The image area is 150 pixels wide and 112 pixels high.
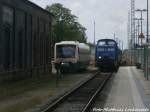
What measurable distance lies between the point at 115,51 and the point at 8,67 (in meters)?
21.8

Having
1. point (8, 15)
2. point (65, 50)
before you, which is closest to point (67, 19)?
point (65, 50)

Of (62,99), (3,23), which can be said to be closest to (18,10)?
(3,23)

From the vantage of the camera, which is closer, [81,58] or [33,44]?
[33,44]

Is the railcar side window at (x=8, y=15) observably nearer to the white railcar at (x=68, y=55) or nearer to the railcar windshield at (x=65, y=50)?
the white railcar at (x=68, y=55)

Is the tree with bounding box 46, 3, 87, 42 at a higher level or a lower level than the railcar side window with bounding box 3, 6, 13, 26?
higher

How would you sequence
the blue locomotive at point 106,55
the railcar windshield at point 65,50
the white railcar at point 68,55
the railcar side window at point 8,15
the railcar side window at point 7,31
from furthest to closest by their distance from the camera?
the blue locomotive at point 106,55, the railcar windshield at point 65,50, the white railcar at point 68,55, the railcar side window at point 7,31, the railcar side window at point 8,15

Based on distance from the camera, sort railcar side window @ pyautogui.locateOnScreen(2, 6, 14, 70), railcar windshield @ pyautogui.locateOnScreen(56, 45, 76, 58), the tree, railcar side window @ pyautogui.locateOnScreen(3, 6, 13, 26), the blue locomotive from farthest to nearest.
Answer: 1. the tree
2. the blue locomotive
3. railcar windshield @ pyautogui.locateOnScreen(56, 45, 76, 58)
4. railcar side window @ pyautogui.locateOnScreen(2, 6, 14, 70)
5. railcar side window @ pyautogui.locateOnScreen(3, 6, 13, 26)

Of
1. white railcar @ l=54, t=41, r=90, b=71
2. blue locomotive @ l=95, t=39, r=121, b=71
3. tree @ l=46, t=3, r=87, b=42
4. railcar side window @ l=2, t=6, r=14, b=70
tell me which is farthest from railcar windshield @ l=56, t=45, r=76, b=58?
tree @ l=46, t=3, r=87, b=42

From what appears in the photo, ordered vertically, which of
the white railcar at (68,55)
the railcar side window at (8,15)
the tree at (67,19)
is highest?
the tree at (67,19)

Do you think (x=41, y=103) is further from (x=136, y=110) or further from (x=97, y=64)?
(x=97, y=64)

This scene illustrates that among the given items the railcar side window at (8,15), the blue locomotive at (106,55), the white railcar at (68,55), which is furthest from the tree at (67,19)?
the railcar side window at (8,15)

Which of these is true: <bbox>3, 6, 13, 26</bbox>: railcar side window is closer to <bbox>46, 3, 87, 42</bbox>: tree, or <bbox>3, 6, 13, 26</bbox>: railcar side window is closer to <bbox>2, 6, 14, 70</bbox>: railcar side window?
<bbox>2, 6, 14, 70</bbox>: railcar side window

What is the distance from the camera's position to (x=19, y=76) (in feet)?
118

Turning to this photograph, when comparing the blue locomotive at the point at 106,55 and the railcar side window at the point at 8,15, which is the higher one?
the railcar side window at the point at 8,15
